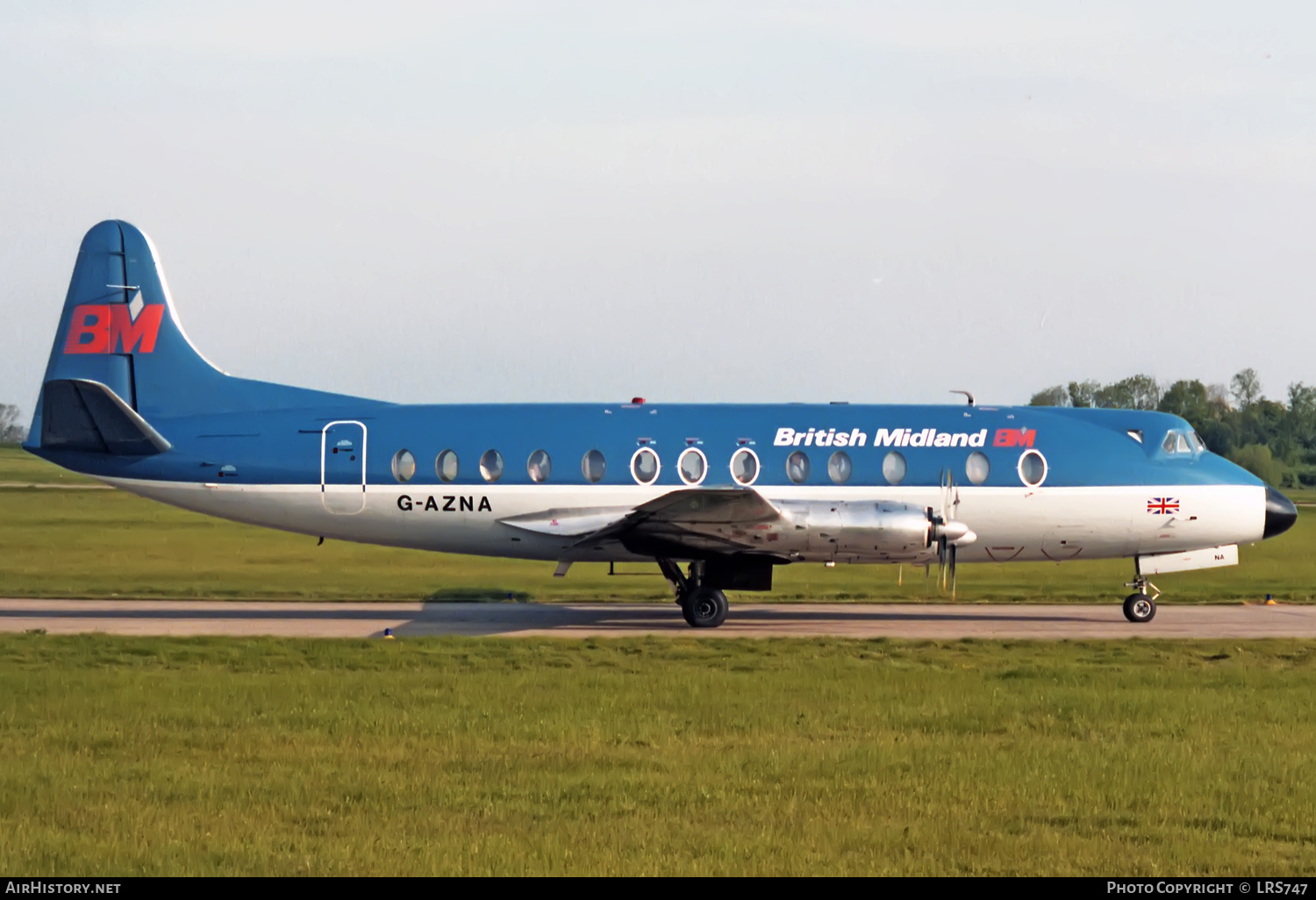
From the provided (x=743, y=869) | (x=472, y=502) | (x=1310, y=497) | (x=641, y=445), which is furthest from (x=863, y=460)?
(x=1310, y=497)

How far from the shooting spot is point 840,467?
2542 centimetres

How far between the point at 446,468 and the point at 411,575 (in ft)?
36.8

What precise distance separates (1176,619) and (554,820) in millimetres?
19436

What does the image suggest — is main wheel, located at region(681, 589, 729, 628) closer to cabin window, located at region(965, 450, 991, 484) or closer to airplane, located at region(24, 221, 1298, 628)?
airplane, located at region(24, 221, 1298, 628)

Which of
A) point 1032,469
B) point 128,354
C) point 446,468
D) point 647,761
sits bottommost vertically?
point 647,761

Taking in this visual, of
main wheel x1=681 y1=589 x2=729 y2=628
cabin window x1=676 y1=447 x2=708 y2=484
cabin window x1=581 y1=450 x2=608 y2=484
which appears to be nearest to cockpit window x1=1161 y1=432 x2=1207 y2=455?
cabin window x1=676 y1=447 x2=708 y2=484

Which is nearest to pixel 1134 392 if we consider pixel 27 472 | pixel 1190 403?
pixel 1190 403

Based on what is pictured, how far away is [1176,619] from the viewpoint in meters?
27.1

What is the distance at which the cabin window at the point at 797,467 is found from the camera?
25.4 metres

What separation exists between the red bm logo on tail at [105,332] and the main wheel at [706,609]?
11636 mm

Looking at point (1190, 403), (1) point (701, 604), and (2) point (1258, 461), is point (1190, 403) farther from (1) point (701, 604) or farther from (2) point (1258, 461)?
(1) point (701, 604)

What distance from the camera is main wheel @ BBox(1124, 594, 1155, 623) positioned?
2636cm

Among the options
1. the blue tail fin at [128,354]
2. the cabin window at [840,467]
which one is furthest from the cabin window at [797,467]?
the blue tail fin at [128,354]
